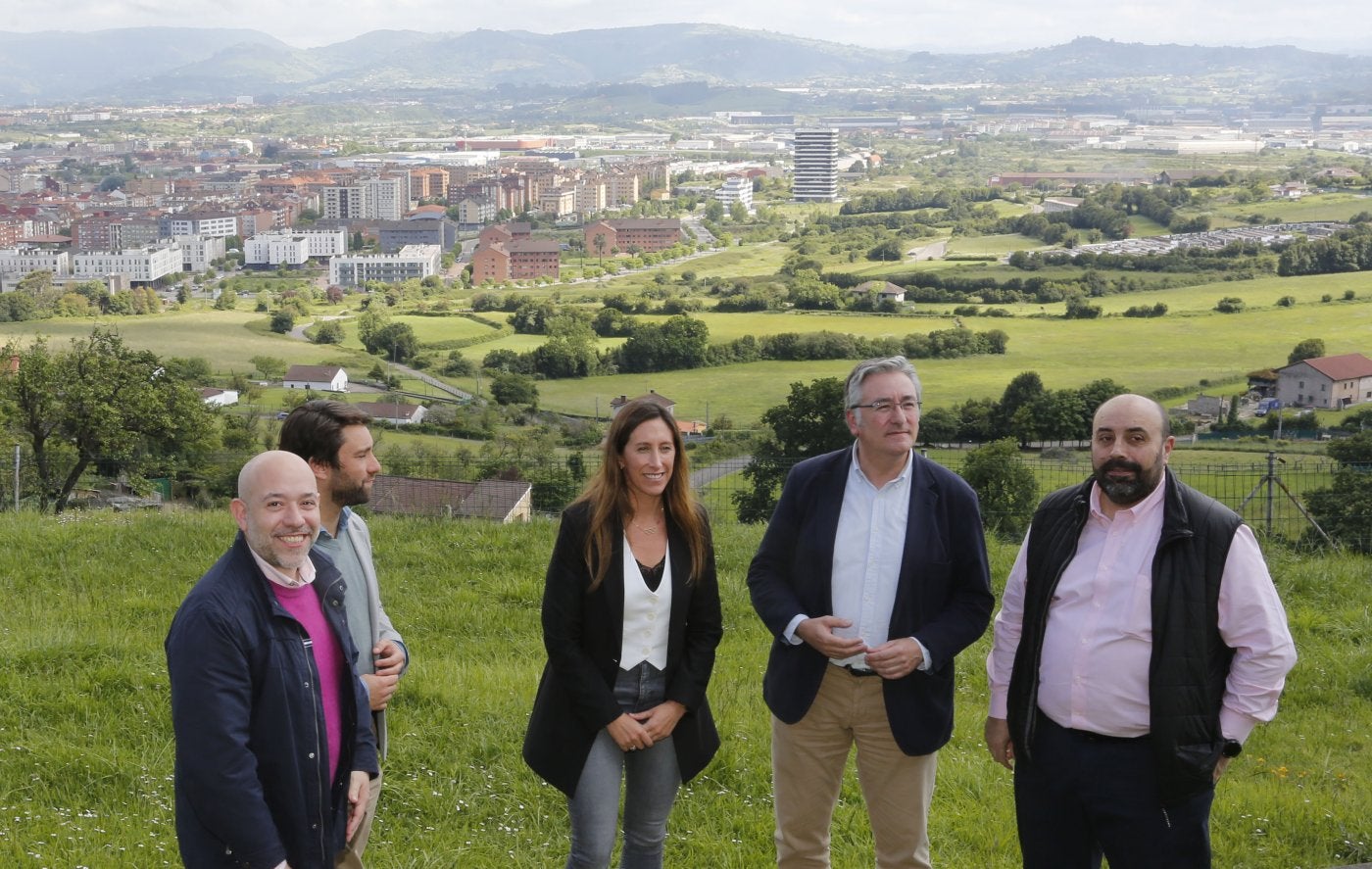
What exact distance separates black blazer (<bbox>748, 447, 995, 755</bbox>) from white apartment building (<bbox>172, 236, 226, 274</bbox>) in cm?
9318

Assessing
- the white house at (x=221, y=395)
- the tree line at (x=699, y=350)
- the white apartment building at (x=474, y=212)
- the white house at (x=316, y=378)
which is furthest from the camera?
the white apartment building at (x=474, y=212)

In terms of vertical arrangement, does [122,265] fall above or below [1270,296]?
below

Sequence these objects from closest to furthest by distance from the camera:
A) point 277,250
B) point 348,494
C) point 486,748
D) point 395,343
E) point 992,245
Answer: point 348,494
point 486,748
point 395,343
point 992,245
point 277,250

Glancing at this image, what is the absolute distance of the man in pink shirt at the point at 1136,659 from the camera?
101 inches

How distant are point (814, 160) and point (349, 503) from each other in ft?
406

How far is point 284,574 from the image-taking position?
2.29 metres

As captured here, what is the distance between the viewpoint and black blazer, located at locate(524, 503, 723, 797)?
109 inches

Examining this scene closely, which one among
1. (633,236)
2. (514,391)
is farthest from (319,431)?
(633,236)

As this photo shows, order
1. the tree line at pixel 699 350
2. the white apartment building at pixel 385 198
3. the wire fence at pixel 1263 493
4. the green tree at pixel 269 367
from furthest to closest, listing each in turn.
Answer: the white apartment building at pixel 385 198 < the tree line at pixel 699 350 < the green tree at pixel 269 367 < the wire fence at pixel 1263 493

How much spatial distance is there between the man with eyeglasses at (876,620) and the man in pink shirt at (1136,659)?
0.19 m

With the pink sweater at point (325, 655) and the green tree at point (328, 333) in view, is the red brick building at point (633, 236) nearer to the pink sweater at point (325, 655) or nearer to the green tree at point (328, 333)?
the green tree at point (328, 333)

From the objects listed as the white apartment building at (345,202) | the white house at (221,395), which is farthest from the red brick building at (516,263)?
the white house at (221,395)

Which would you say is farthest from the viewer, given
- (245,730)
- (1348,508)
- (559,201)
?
(559,201)

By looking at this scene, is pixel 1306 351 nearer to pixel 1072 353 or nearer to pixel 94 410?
pixel 1072 353
